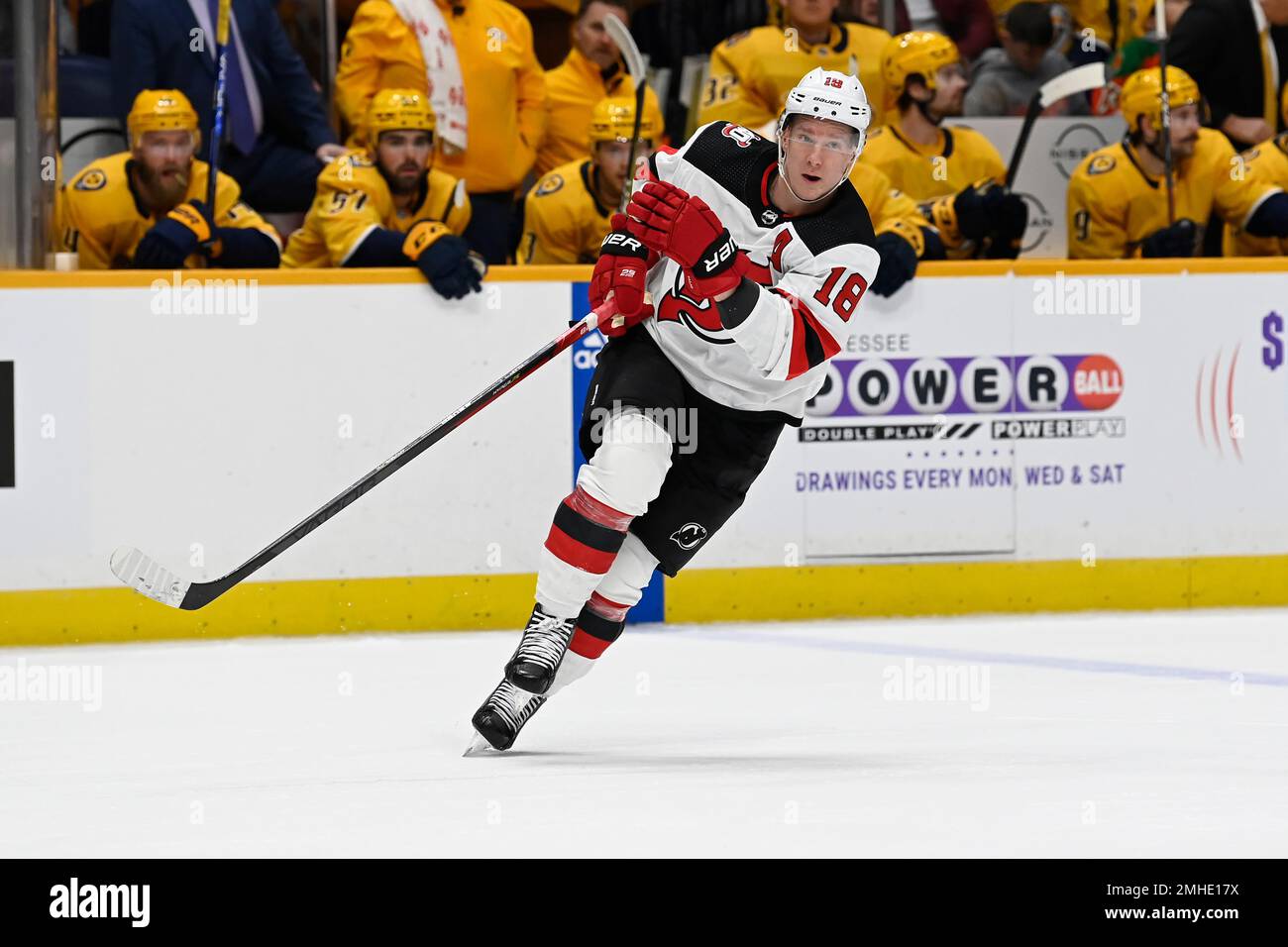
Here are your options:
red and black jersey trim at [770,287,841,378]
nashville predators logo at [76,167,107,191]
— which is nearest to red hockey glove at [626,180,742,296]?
red and black jersey trim at [770,287,841,378]

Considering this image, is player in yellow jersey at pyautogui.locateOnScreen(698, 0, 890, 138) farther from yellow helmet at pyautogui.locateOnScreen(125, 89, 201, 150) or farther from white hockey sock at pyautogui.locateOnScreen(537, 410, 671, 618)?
white hockey sock at pyautogui.locateOnScreen(537, 410, 671, 618)

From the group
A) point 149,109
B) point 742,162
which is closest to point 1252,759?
point 742,162

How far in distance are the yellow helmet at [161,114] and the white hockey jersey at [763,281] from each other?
2191mm

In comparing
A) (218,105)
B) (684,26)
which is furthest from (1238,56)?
→ (218,105)

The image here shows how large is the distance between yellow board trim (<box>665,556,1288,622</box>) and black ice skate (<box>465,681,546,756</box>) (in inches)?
77.2

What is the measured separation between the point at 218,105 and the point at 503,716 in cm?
269

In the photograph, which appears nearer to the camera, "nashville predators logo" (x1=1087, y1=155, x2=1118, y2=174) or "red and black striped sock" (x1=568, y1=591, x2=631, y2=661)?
"red and black striped sock" (x1=568, y1=591, x2=631, y2=661)

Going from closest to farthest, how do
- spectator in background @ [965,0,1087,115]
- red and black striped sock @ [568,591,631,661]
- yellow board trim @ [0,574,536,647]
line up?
red and black striped sock @ [568,591,631,661] < yellow board trim @ [0,574,536,647] < spectator in background @ [965,0,1087,115]

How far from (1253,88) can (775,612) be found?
2.67 meters

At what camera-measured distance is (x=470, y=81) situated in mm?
6281

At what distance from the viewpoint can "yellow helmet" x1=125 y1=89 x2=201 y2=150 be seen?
569 centimetres

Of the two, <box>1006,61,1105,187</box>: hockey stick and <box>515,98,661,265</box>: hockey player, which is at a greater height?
<box>1006,61,1105,187</box>: hockey stick
